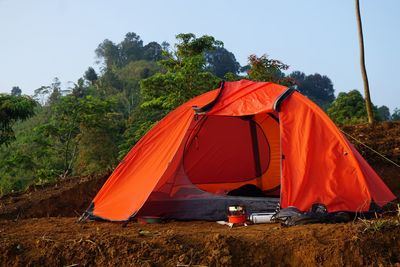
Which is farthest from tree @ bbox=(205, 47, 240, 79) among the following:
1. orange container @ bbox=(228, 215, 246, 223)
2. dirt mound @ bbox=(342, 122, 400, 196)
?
orange container @ bbox=(228, 215, 246, 223)

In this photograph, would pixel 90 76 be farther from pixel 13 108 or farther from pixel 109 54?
pixel 13 108

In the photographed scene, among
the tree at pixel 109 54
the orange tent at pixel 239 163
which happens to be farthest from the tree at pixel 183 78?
the tree at pixel 109 54

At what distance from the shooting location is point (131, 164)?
20.1 ft

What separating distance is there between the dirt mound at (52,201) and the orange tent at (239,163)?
1.43 metres

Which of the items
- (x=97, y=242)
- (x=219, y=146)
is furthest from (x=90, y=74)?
(x=97, y=242)

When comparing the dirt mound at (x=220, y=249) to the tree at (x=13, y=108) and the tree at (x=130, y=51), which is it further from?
the tree at (x=130, y=51)

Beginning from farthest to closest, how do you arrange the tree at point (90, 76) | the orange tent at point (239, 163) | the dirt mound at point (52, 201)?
the tree at point (90, 76), the dirt mound at point (52, 201), the orange tent at point (239, 163)

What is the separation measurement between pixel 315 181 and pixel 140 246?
2216 millimetres

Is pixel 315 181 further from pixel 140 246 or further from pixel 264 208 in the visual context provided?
pixel 140 246

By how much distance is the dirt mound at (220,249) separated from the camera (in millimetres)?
3928

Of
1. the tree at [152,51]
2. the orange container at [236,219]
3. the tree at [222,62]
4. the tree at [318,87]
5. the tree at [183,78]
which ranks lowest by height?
the orange container at [236,219]

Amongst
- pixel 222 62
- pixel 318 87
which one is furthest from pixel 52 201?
pixel 318 87

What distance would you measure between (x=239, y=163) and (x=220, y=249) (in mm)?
3293

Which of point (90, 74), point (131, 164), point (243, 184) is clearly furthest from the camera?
point (90, 74)
